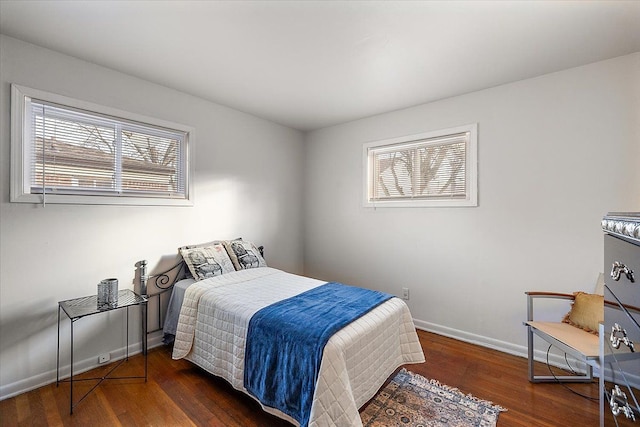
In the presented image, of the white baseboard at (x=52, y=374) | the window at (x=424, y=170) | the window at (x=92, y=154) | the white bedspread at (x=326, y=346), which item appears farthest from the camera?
the window at (x=424, y=170)

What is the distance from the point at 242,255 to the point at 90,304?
1.30 metres

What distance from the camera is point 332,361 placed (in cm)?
150

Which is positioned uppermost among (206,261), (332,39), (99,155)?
(332,39)

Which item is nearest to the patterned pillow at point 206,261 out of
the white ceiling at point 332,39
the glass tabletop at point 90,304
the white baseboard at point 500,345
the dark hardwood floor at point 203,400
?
the glass tabletop at point 90,304

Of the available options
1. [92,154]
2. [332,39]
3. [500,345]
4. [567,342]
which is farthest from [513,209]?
[92,154]

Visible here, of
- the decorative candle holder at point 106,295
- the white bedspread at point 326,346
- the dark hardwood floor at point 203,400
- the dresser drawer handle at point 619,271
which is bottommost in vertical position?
the dark hardwood floor at point 203,400

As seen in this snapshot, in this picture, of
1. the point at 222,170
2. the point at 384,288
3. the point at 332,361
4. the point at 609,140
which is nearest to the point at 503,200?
the point at 609,140

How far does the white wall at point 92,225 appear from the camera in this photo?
6.46 feet

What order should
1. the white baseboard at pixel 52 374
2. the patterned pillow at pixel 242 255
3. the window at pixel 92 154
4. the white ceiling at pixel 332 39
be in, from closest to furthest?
the white ceiling at pixel 332 39 → the white baseboard at pixel 52 374 → the window at pixel 92 154 → the patterned pillow at pixel 242 255

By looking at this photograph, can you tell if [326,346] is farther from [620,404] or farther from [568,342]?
[568,342]

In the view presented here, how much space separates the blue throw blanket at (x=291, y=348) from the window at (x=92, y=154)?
5.66 feet

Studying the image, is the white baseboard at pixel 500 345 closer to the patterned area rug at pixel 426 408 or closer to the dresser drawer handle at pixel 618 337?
the patterned area rug at pixel 426 408

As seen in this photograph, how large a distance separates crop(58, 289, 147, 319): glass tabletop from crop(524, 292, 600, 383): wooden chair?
301cm

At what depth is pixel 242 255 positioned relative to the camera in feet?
9.87
